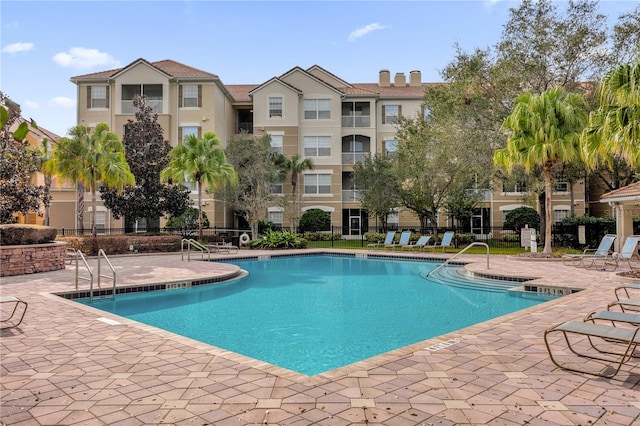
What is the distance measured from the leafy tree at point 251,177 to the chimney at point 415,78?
15.4 m

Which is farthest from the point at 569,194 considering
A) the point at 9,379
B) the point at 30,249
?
the point at 9,379

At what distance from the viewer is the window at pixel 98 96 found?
103ft

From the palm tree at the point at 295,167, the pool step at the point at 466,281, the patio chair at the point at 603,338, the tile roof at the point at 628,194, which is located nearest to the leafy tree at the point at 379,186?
the palm tree at the point at 295,167

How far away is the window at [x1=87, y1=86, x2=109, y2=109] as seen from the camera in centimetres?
3139

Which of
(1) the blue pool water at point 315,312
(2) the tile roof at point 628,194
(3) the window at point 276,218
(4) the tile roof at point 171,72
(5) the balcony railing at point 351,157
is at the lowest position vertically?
(1) the blue pool water at point 315,312

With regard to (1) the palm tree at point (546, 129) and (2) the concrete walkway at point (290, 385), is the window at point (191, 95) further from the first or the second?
(2) the concrete walkway at point (290, 385)

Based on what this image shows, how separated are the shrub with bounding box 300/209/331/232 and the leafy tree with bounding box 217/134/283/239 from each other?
4368mm

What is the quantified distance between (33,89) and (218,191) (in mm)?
26808

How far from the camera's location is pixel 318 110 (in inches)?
1331

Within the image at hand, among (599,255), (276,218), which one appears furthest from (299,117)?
(599,255)

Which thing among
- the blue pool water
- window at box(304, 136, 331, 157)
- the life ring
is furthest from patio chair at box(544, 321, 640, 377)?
window at box(304, 136, 331, 157)

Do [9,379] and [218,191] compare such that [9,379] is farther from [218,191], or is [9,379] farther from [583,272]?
[218,191]

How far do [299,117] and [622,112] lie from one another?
987 inches

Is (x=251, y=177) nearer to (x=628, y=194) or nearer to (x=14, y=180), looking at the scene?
(x=14, y=180)
